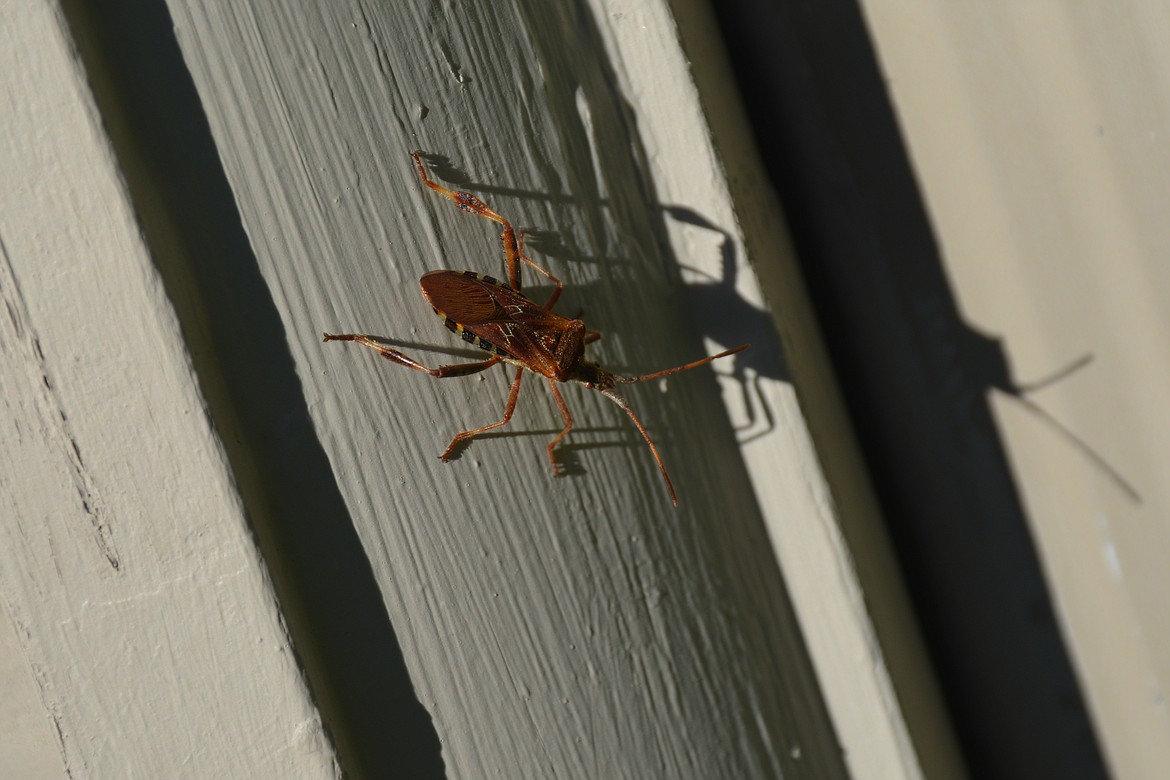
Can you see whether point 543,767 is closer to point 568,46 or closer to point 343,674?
point 343,674

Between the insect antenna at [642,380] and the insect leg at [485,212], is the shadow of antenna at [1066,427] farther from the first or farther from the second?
the insect leg at [485,212]

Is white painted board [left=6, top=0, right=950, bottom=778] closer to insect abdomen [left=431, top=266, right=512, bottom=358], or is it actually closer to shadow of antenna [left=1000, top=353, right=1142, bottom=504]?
insect abdomen [left=431, top=266, right=512, bottom=358]

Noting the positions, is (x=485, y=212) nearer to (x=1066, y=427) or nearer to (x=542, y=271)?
(x=542, y=271)

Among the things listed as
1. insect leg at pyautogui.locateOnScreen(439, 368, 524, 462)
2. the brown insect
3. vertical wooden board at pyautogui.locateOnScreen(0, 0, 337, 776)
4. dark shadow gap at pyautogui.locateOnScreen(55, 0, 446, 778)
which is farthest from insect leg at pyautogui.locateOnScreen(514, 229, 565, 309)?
vertical wooden board at pyautogui.locateOnScreen(0, 0, 337, 776)

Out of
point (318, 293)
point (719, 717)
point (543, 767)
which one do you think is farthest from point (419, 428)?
point (719, 717)

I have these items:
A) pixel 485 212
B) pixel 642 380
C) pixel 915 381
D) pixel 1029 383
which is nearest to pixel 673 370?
pixel 642 380

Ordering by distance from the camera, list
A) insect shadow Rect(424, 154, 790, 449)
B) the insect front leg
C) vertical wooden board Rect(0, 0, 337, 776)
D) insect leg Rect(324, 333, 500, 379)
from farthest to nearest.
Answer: insect shadow Rect(424, 154, 790, 449) < the insect front leg < insect leg Rect(324, 333, 500, 379) < vertical wooden board Rect(0, 0, 337, 776)
